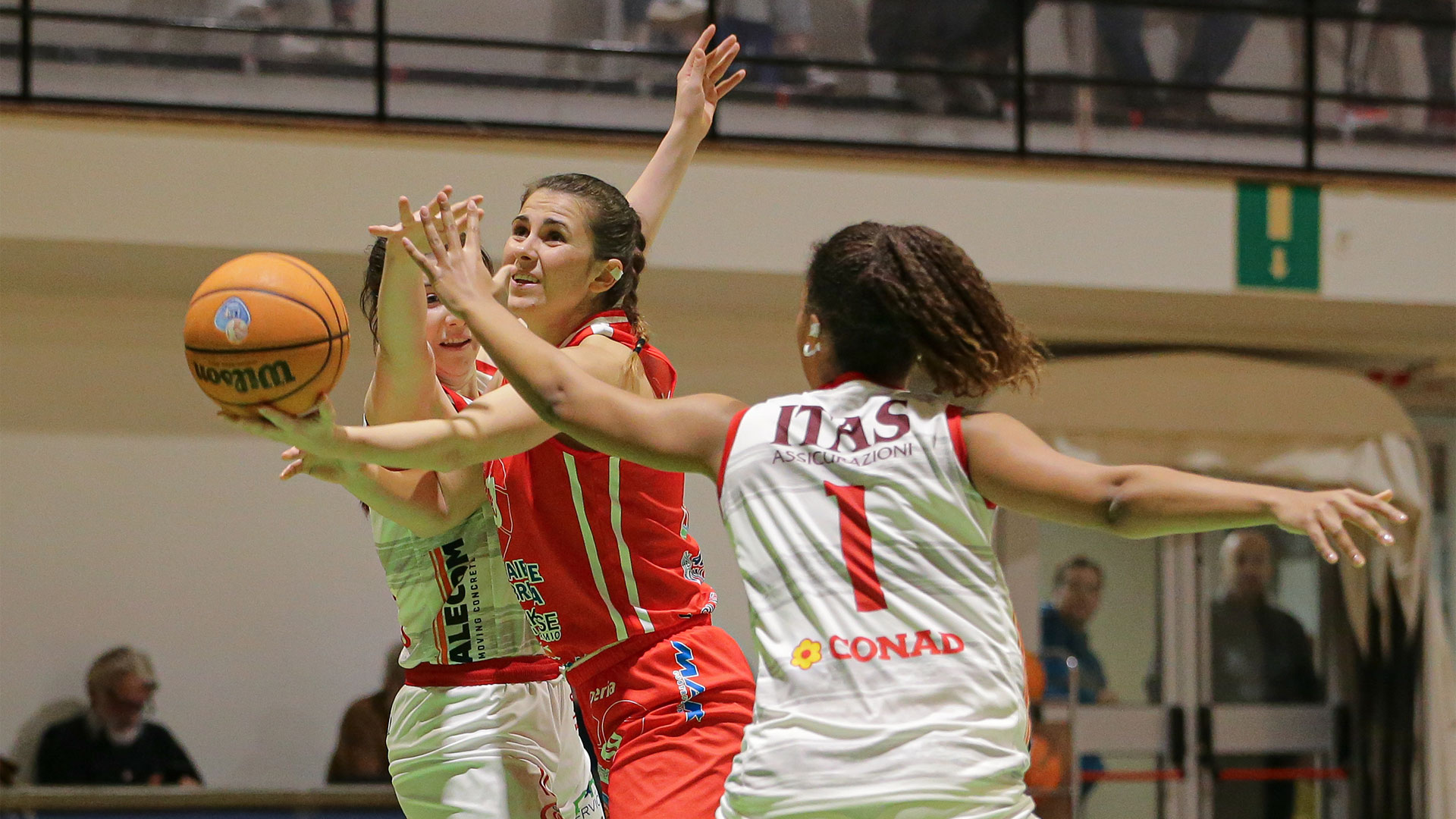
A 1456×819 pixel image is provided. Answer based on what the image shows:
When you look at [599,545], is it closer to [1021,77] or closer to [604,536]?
[604,536]

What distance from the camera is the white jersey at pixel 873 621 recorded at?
172 centimetres

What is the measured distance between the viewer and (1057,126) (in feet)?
21.7

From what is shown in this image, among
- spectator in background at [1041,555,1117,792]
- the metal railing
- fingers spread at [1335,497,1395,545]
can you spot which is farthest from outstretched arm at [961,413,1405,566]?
spectator in background at [1041,555,1117,792]

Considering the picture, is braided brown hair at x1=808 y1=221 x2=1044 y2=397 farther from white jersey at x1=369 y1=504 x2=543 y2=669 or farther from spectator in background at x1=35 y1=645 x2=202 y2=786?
spectator in background at x1=35 y1=645 x2=202 y2=786

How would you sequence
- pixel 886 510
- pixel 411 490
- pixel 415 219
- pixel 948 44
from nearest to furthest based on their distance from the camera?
pixel 886 510, pixel 415 219, pixel 411 490, pixel 948 44

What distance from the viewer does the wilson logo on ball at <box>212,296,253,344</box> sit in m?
2.02

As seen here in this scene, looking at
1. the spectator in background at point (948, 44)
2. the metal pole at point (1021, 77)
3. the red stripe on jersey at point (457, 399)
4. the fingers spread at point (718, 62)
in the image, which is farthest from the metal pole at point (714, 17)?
the red stripe on jersey at point (457, 399)

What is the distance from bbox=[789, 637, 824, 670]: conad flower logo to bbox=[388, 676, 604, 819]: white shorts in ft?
2.96

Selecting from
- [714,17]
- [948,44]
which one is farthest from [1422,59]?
[714,17]

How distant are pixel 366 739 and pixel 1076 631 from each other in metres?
3.55

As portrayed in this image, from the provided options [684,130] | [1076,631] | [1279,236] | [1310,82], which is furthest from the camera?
[1076,631]

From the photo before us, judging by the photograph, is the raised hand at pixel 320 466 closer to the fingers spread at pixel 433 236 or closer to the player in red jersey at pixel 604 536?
the player in red jersey at pixel 604 536

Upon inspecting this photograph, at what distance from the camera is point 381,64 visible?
230 inches

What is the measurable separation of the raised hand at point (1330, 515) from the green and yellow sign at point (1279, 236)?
488 centimetres
